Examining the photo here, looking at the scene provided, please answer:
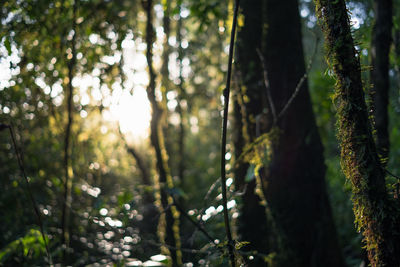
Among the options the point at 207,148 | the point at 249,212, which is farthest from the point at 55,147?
the point at 207,148

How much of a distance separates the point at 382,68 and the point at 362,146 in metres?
1.32

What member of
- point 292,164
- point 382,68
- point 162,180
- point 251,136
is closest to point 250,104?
point 251,136

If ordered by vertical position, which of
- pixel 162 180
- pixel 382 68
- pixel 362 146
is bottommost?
pixel 362 146

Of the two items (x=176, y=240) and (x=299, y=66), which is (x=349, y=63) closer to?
(x=299, y=66)

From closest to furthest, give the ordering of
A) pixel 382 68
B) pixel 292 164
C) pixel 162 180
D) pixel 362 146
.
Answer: pixel 362 146 < pixel 382 68 < pixel 292 164 < pixel 162 180

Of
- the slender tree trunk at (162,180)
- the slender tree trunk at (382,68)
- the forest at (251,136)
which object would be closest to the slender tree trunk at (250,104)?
the forest at (251,136)

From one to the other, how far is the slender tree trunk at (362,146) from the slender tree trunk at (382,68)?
1.13 metres

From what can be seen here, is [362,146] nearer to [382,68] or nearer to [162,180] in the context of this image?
[382,68]

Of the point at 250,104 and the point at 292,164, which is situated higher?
the point at 250,104

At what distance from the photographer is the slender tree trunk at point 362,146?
4.34 ft

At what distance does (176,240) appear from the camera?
4355mm

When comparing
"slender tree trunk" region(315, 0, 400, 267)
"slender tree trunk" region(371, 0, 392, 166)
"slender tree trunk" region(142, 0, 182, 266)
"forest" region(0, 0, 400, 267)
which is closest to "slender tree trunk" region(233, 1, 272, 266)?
"forest" region(0, 0, 400, 267)

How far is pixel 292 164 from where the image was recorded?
3.02m

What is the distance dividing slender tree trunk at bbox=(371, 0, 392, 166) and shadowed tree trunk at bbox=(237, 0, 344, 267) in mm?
763
